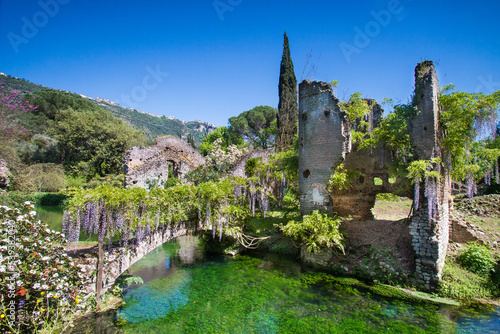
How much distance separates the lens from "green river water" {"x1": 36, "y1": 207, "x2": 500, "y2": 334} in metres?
6.53

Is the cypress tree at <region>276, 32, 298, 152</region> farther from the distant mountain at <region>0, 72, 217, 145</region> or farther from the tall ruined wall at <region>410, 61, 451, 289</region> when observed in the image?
the tall ruined wall at <region>410, 61, 451, 289</region>

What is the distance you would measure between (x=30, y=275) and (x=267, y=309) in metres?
5.53

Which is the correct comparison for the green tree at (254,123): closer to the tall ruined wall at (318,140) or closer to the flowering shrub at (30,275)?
the tall ruined wall at (318,140)

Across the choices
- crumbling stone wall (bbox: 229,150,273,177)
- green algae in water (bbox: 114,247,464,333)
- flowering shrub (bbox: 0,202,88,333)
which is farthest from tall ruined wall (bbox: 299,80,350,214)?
flowering shrub (bbox: 0,202,88,333)

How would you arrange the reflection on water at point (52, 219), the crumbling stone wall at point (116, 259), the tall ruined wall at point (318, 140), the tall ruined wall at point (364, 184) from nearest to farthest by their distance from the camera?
the crumbling stone wall at point (116, 259) < the tall ruined wall at point (318, 140) < the tall ruined wall at point (364, 184) < the reflection on water at point (52, 219)

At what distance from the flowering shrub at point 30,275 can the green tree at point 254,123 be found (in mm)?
28701

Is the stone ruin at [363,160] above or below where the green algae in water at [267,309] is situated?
above

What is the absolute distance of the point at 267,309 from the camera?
7.55m

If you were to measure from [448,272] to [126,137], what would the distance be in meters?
27.5

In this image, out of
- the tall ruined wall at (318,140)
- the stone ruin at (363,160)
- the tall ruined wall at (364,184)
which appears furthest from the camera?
the tall ruined wall at (364,184)

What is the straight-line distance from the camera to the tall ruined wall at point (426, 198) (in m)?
8.16

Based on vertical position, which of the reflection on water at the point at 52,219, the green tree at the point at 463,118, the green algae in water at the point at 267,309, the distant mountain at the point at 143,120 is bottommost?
the green algae in water at the point at 267,309

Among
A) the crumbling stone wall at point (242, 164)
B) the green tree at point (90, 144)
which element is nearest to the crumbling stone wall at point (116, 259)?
the crumbling stone wall at point (242, 164)

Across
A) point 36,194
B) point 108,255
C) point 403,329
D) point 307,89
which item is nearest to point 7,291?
point 108,255
